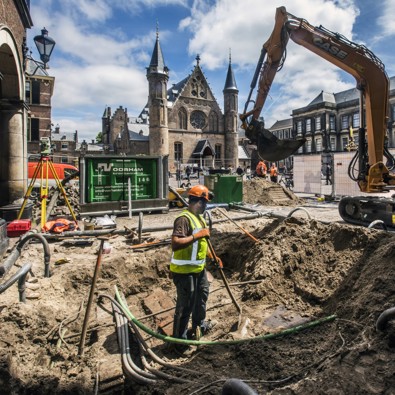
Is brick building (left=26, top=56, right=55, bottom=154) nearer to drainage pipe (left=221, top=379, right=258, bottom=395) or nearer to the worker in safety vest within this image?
the worker in safety vest

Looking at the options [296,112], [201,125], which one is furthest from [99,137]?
[296,112]

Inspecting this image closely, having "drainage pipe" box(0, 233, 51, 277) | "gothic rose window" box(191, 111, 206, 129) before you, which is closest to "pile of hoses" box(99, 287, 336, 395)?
"drainage pipe" box(0, 233, 51, 277)

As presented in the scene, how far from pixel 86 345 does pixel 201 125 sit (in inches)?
2094

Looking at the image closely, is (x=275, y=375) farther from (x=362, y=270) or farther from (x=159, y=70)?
(x=159, y=70)

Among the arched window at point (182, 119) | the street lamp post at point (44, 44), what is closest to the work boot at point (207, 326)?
the street lamp post at point (44, 44)

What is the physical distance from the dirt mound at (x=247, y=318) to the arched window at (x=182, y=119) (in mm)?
48263

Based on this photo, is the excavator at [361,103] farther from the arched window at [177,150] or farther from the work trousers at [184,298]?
the arched window at [177,150]

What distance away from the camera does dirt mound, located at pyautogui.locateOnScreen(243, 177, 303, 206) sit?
51.9ft

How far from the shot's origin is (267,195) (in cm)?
1612

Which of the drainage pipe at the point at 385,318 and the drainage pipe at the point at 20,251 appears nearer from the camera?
the drainage pipe at the point at 385,318

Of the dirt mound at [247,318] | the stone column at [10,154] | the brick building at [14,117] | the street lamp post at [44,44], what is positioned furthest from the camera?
the stone column at [10,154]

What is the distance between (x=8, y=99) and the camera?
883cm

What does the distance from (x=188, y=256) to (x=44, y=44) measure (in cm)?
739

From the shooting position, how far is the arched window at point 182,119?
5350cm
